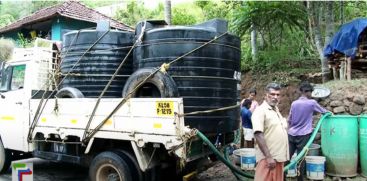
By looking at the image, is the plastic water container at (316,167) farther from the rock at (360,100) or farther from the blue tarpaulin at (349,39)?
the blue tarpaulin at (349,39)

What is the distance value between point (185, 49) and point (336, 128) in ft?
8.81

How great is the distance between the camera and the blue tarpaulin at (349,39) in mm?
9297

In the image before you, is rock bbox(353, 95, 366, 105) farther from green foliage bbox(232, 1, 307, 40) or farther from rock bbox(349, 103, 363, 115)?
green foliage bbox(232, 1, 307, 40)

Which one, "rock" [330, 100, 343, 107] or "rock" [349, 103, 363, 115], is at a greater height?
"rock" [330, 100, 343, 107]

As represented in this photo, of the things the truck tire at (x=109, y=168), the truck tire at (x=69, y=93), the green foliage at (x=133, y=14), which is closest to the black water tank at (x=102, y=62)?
the truck tire at (x=69, y=93)

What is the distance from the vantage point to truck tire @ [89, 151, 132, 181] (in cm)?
497

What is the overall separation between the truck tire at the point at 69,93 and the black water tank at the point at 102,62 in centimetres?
11

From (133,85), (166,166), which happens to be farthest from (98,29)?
(166,166)

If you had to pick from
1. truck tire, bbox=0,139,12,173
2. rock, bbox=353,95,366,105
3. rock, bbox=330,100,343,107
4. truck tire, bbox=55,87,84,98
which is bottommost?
truck tire, bbox=0,139,12,173

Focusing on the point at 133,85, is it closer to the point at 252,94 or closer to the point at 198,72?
the point at 198,72

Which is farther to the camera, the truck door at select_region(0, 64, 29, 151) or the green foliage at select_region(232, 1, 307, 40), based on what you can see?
the green foliage at select_region(232, 1, 307, 40)

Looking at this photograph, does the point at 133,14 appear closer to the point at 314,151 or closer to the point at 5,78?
the point at 5,78

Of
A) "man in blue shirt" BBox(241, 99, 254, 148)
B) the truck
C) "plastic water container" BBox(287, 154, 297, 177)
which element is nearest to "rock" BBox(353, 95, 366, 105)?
"man in blue shirt" BBox(241, 99, 254, 148)

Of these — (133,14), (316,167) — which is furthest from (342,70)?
(133,14)
